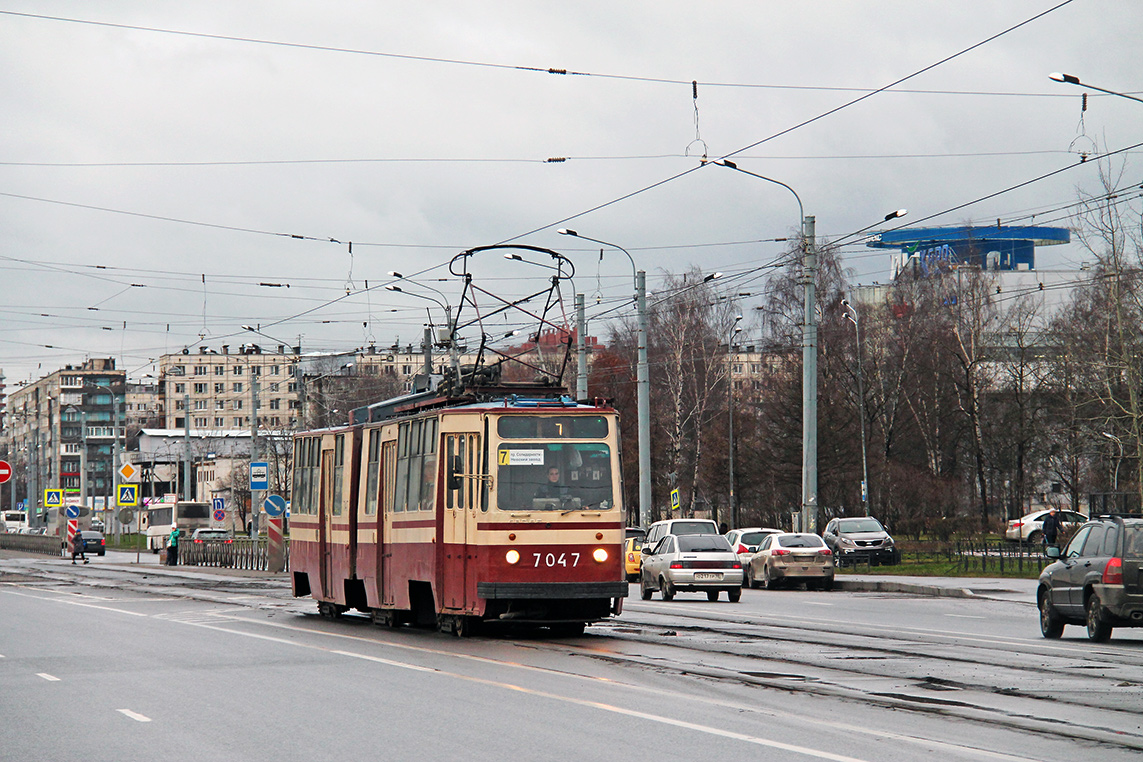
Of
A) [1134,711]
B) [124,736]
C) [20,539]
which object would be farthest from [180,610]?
[20,539]

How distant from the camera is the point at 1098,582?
17.3 m

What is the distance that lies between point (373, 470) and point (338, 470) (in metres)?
1.73

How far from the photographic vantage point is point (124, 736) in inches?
372

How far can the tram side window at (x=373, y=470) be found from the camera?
20078mm

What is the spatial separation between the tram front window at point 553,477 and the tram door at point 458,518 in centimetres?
38

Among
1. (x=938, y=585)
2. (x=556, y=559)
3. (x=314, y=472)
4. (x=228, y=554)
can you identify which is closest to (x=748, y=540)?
(x=938, y=585)

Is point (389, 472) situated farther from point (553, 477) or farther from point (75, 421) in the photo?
point (75, 421)

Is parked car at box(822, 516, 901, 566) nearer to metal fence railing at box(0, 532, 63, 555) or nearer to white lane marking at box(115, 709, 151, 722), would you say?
white lane marking at box(115, 709, 151, 722)

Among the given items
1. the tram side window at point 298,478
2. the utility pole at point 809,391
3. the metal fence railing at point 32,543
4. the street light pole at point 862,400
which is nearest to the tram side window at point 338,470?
the tram side window at point 298,478

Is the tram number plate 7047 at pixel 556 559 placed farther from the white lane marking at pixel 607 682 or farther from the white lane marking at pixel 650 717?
the white lane marking at pixel 650 717

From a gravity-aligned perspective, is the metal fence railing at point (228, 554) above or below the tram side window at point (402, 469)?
below

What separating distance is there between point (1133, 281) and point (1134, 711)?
3413cm

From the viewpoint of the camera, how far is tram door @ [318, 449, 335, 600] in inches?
870

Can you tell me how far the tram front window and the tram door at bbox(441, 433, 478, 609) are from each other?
0.38 metres
